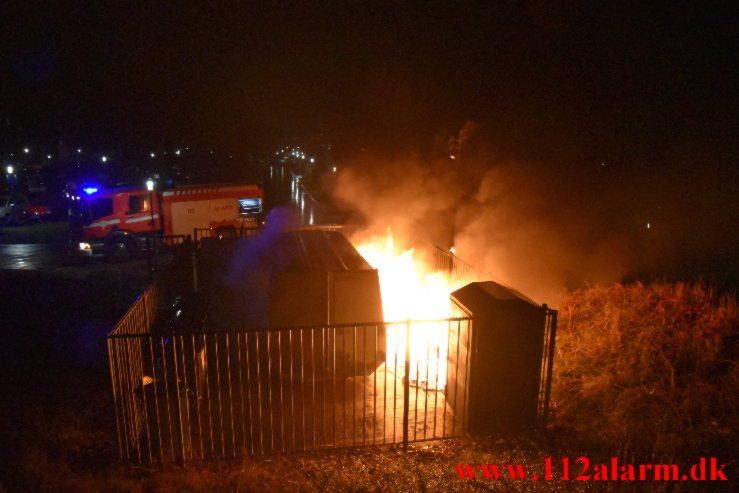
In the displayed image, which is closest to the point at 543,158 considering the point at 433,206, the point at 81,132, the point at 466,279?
the point at 433,206

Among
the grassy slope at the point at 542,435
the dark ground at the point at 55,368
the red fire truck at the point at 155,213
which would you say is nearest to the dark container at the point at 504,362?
the grassy slope at the point at 542,435

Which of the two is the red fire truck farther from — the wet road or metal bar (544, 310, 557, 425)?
metal bar (544, 310, 557, 425)

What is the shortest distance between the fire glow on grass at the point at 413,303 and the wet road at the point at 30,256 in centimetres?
1067

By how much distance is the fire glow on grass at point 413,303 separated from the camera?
22.4ft

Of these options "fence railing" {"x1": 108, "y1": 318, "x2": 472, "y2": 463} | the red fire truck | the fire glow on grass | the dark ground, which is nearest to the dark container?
"fence railing" {"x1": 108, "y1": 318, "x2": 472, "y2": 463}

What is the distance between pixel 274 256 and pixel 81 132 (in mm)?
57291

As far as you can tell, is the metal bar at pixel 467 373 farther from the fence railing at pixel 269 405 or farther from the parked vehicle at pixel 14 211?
the parked vehicle at pixel 14 211

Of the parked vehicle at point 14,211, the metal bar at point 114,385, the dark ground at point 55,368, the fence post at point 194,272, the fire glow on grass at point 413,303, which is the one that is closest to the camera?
the metal bar at point 114,385

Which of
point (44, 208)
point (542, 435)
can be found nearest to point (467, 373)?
point (542, 435)

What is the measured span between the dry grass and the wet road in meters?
15.0

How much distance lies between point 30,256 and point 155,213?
442 centimetres

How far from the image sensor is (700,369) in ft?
18.1

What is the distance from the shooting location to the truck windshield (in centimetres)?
1523

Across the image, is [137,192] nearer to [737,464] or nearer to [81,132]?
[737,464]
